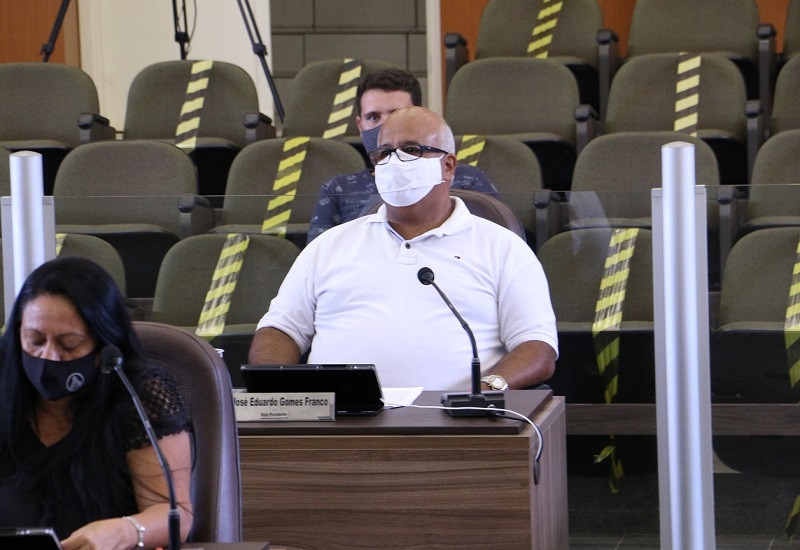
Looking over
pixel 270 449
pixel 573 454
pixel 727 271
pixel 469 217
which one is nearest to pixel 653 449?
pixel 573 454

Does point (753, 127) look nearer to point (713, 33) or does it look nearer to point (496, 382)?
point (713, 33)

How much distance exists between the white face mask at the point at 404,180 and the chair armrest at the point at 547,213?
34 centimetres

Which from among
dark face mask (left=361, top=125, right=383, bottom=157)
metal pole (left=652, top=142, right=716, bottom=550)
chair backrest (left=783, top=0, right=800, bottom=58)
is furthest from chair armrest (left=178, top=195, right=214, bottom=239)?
chair backrest (left=783, top=0, right=800, bottom=58)

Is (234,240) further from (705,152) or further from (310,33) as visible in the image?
(310,33)

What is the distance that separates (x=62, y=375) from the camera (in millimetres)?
1746

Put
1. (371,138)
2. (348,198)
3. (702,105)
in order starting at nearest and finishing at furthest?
(348,198), (371,138), (702,105)

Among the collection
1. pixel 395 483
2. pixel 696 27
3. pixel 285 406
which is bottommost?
pixel 395 483

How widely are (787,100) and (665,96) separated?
42 cm

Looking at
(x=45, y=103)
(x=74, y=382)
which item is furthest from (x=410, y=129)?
(x=45, y=103)

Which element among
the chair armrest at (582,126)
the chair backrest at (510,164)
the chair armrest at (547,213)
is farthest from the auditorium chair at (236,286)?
the chair armrest at (582,126)

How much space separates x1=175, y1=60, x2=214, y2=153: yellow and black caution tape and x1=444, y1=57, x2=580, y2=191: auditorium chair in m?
0.94

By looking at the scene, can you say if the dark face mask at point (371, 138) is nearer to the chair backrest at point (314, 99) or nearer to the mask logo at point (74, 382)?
the chair backrest at point (314, 99)

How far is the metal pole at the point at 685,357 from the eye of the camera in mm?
2811

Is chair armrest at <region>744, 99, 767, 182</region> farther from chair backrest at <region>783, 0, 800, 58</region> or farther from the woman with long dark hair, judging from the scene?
the woman with long dark hair
